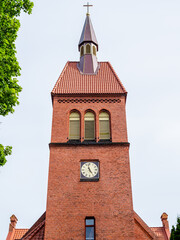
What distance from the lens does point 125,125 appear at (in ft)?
67.7

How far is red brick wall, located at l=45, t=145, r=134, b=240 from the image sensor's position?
17.2m

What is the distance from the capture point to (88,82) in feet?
74.4

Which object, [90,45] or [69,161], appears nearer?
[69,161]

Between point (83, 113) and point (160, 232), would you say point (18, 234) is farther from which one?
point (83, 113)

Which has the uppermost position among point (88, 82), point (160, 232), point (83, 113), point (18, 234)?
point (88, 82)

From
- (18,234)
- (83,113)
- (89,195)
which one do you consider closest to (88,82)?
(83,113)

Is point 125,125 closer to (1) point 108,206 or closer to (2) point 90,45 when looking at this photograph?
(1) point 108,206

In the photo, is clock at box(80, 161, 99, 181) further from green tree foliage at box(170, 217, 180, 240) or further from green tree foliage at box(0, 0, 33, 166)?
green tree foliage at box(0, 0, 33, 166)

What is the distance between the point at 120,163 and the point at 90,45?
10.2 metres

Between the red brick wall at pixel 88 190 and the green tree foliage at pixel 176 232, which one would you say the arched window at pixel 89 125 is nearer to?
the red brick wall at pixel 88 190

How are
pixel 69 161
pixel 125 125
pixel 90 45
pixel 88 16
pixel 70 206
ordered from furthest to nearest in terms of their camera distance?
pixel 88 16
pixel 90 45
pixel 125 125
pixel 69 161
pixel 70 206

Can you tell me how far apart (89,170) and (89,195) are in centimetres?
140

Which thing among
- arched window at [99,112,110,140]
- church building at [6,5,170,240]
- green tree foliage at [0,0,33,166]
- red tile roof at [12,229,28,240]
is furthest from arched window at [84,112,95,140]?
red tile roof at [12,229,28,240]

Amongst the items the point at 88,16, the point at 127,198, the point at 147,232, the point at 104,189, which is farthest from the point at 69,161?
the point at 88,16
